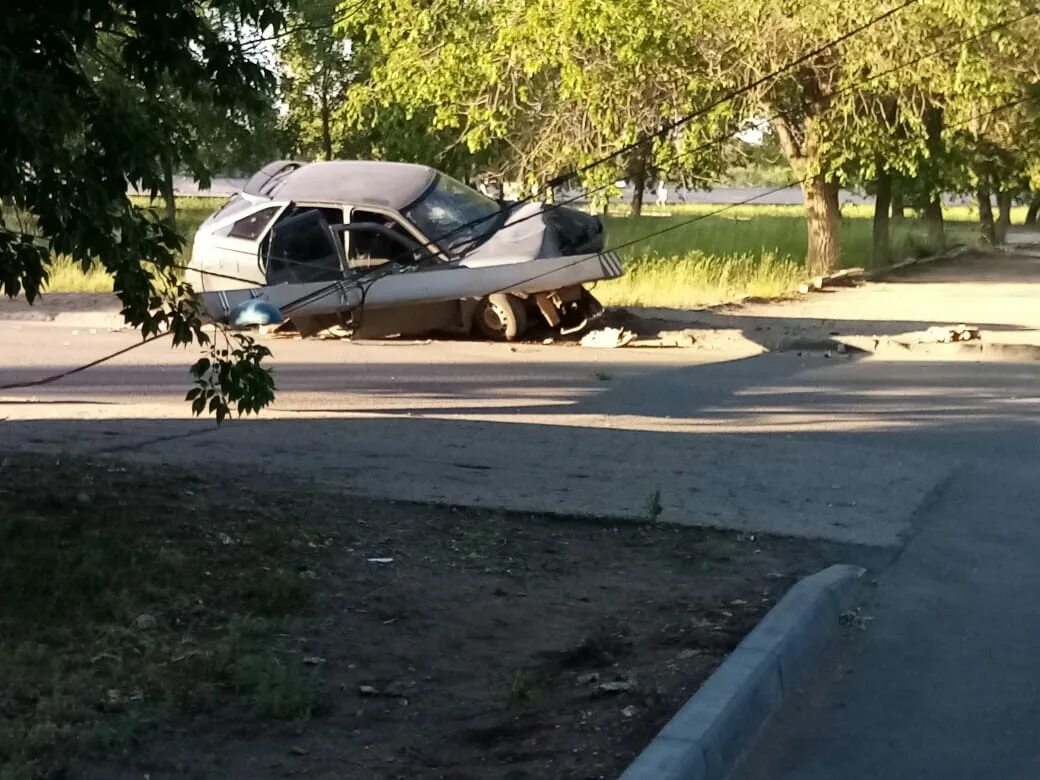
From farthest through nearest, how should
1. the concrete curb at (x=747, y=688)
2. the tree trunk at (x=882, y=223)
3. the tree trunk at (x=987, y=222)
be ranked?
the tree trunk at (x=987, y=222) → the tree trunk at (x=882, y=223) → the concrete curb at (x=747, y=688)

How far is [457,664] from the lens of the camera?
18.0ft

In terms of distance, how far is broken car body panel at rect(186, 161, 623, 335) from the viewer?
695 inches

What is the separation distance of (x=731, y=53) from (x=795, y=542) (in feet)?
62.4

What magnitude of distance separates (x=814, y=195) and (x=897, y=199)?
82.1 feet

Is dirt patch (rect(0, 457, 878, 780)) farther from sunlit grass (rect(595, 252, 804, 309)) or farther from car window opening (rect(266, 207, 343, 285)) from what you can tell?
sunlit grass (rect(595, 252, 804, 309))

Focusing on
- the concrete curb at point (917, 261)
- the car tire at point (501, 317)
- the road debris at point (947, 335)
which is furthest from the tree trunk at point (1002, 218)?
the car tire at point (501, 317)

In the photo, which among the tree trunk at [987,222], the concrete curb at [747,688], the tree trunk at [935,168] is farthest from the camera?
the tree trunk at [987,222]

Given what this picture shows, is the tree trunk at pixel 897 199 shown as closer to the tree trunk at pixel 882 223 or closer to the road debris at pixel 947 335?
the tree trunk at pixel 882 223

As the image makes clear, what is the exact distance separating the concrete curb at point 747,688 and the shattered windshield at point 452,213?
11.7 meters

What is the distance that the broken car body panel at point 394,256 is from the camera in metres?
17.7

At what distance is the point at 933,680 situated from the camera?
220 inches

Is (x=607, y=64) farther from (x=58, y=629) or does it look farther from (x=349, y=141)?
(x=58, y=629)

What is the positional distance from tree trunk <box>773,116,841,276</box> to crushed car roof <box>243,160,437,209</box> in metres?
10.4

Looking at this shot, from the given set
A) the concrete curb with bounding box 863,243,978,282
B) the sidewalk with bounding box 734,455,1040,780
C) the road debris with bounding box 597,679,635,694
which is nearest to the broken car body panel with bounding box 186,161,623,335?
the sidewalk with bounding box 734,455,1040,780
